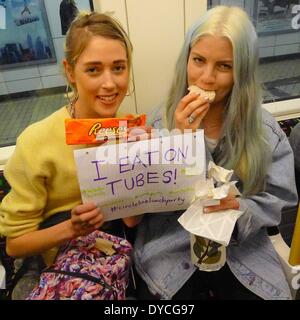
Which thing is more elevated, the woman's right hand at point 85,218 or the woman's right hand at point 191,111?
the woman's right hand at point 191,111

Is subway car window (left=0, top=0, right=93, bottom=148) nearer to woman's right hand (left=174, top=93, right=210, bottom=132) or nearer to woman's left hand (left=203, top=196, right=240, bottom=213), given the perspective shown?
woman's right hand (left=174, top=93, right=210, bottom=132)

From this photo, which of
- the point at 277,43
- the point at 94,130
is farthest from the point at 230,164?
the point at 277,43

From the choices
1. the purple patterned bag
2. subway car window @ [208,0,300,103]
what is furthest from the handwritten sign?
subway car window @ [208,0,300,103]

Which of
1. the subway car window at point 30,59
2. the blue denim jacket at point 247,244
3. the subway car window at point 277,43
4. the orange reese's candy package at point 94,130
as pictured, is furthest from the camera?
the subway car window at point 277,43

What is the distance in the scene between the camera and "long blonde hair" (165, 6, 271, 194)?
1.07 meters

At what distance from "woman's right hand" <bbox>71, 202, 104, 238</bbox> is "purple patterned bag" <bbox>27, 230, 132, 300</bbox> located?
0.09m

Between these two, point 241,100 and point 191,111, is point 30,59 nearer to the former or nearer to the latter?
point 191,111

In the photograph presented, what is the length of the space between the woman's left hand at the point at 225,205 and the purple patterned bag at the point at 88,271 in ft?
1.18

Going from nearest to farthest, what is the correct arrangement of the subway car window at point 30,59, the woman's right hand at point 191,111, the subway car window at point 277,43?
the woman's right hand at point 191,111
the subway car window at point 30,59
the subway car window at point 277,43

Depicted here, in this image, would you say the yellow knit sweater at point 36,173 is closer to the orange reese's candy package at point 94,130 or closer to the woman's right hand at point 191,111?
the orange reese's candy package at point 94,130

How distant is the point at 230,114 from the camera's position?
3.84 ft

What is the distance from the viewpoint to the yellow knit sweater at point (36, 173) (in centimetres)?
105

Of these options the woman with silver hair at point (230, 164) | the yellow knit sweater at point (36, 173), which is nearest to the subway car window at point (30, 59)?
the yellow knit sweater at point (36, 173)
